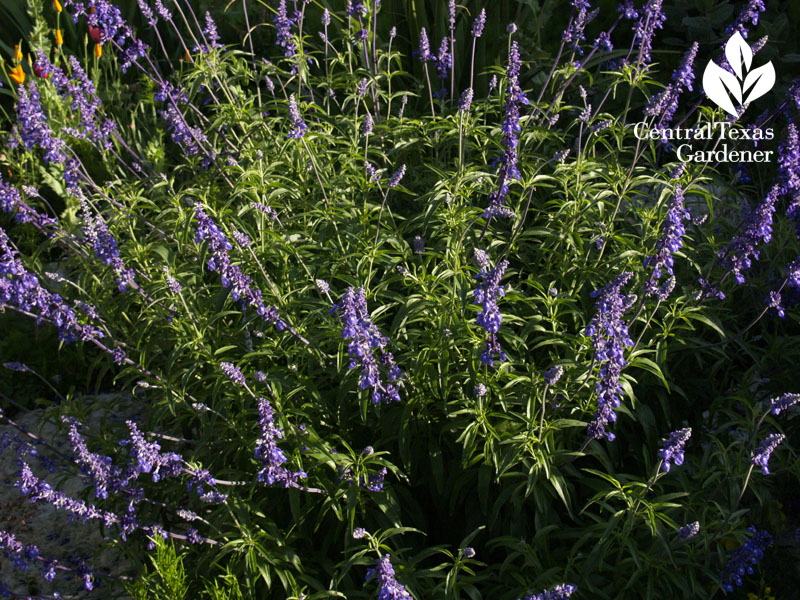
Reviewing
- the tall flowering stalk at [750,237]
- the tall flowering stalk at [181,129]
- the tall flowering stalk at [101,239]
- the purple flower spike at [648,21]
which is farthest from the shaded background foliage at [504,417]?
the tall flowering stalk at [181,129]

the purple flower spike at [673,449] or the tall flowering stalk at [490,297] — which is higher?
the tall flowering stalk at [490,297]

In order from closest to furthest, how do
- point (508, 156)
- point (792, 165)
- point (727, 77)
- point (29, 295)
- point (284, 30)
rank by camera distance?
point (29, 295) < point (508, 156) < point (792, 165) < point (284, 30) < point (727, 77)

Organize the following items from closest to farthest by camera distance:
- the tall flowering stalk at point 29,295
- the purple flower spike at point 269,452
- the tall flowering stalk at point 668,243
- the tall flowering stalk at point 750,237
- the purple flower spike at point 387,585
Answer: the purple flower spike at point 387,585
the purple flower spike at point 269,452
the tall flowering stalk at point 668,243
the tall flowering stalk at point 29,295
the tall flowering stalk at point 750,237

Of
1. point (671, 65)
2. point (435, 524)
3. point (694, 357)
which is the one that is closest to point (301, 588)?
point (435, 524)

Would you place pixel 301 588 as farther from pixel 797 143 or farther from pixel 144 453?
pixel 797 143

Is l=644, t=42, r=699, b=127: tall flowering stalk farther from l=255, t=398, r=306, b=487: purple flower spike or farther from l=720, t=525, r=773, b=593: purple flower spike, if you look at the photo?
l=255, t=398, r=306, b=487: purple flower spike

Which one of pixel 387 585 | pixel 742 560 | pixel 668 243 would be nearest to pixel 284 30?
pixel 668 243

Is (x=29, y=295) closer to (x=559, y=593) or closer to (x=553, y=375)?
(x=553, y=375)

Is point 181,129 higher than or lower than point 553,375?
higher

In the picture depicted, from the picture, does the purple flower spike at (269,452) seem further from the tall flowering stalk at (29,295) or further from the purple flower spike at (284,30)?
the purple flower spike at (284,30)

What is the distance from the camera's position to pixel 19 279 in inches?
134

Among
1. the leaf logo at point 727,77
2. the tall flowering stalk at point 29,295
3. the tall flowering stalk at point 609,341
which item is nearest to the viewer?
the tall flowering stalk at point 609,341

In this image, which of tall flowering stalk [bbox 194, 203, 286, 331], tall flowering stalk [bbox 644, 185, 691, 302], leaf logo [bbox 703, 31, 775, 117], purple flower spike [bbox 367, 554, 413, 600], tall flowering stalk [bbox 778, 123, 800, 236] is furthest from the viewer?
leaf logo [bbox 703, 31, 775, 117]

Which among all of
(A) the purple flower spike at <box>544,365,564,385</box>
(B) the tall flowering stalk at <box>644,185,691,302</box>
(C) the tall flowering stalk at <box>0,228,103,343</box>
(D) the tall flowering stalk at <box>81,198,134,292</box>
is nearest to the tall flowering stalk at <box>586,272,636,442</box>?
(A) the purple flower spike at <box>544,365,564,385</box>
